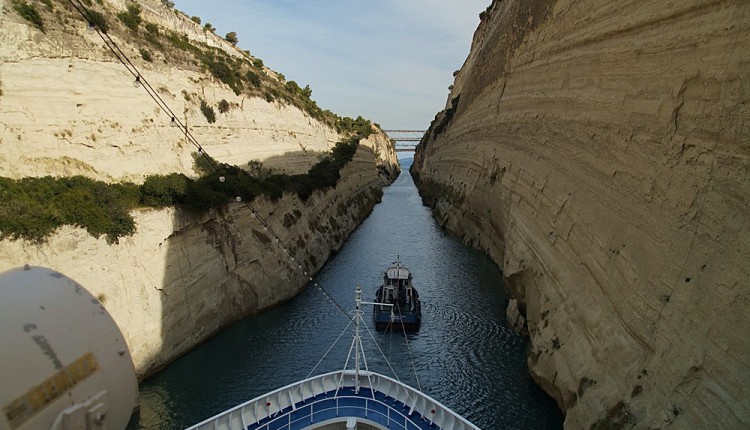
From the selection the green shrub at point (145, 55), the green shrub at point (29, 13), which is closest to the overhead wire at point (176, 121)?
the green shrub at point (145, 55)

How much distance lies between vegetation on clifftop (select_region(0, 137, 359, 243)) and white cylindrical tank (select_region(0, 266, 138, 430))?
10643 mm

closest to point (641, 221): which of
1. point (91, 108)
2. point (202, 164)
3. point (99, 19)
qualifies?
point (91, 108)

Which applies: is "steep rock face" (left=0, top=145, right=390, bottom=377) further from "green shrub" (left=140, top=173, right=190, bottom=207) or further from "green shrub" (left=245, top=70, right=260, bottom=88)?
"green shrub" (left=245, top=70, right=260, bottom=88)

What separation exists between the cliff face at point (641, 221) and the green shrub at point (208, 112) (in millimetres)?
19441

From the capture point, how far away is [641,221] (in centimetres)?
1341

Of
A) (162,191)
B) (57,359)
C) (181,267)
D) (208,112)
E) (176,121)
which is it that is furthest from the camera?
(208,112)

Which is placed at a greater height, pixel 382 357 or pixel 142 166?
pixel 142 166

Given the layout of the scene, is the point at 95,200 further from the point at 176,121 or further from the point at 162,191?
the point at 176,121

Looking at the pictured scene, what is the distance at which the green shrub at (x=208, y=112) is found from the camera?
29481 millimetres

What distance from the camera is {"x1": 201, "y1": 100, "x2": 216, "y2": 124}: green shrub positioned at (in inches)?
1161

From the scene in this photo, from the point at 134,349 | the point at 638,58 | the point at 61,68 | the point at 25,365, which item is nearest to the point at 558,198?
the point at 638,58

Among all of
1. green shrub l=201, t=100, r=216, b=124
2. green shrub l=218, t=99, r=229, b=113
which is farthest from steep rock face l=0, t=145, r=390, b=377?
green shrub l=218, t=99, r=229, b=113

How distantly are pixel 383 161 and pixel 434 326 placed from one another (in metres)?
92.3

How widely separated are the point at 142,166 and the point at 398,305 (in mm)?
14318
